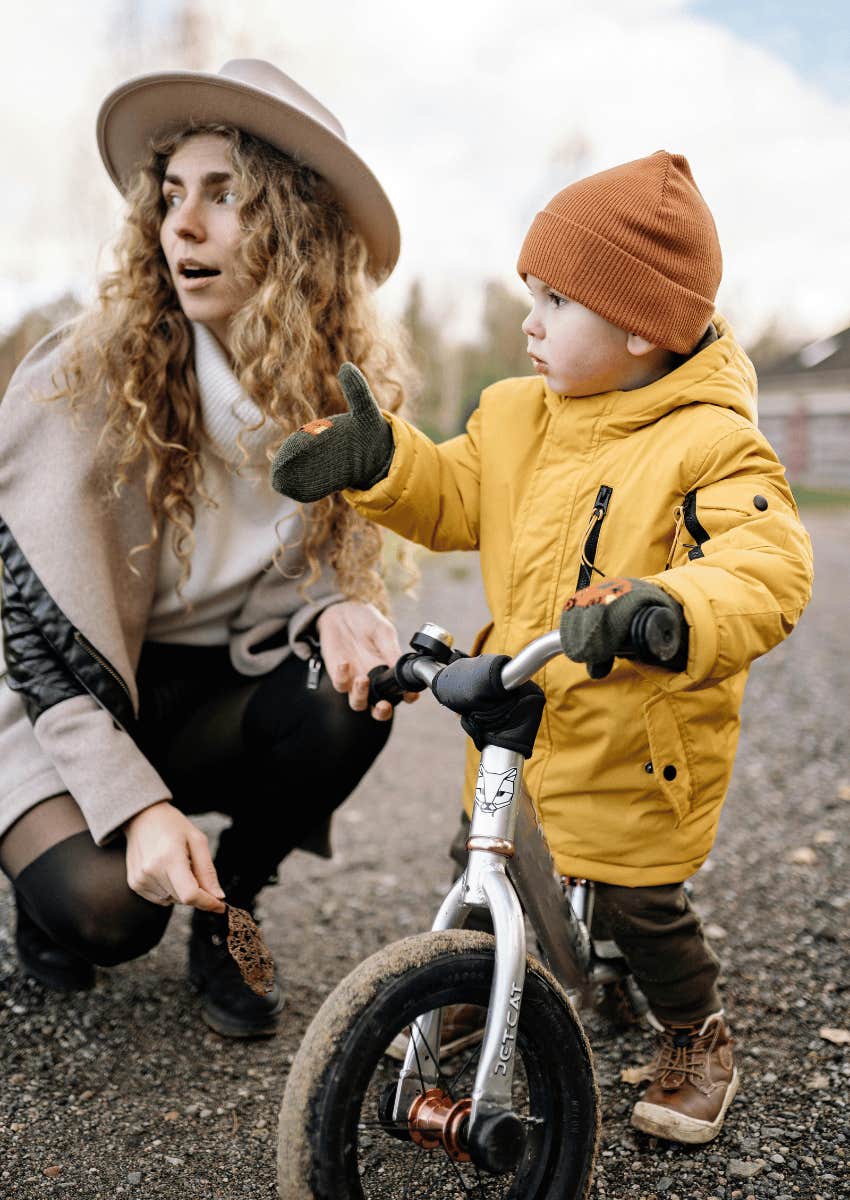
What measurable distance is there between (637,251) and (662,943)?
4.17 ft

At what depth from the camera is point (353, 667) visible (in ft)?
7.41


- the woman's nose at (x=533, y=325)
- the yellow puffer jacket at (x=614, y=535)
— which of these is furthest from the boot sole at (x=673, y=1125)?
the woman's nose at (x=533, y=325)

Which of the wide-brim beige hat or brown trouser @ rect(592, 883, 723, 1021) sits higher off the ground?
the wide-brim beige hat

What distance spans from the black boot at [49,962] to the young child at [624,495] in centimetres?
119

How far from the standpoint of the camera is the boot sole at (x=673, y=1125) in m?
1.96

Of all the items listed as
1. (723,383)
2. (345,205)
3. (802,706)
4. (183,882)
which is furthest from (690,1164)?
(802,706)

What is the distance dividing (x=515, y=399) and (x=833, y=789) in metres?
2.61

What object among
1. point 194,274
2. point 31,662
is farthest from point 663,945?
point 194,274

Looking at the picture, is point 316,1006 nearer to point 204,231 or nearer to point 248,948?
point 248,948

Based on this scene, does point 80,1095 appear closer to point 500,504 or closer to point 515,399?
point 500,504

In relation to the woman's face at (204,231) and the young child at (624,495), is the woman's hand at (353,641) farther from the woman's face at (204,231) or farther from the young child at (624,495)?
the woman's face at (204,231)

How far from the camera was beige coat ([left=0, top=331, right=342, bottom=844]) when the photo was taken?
206 centimetres

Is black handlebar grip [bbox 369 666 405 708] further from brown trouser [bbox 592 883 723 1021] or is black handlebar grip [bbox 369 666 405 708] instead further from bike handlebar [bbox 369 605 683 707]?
brown trouser [bbox 592 883 723 1021]

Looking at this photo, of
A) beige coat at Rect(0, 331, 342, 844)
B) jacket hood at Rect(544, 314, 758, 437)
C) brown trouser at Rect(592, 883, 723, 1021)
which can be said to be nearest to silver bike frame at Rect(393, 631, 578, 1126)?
brown trouser at Rect(592, 883, 723, 1021)
